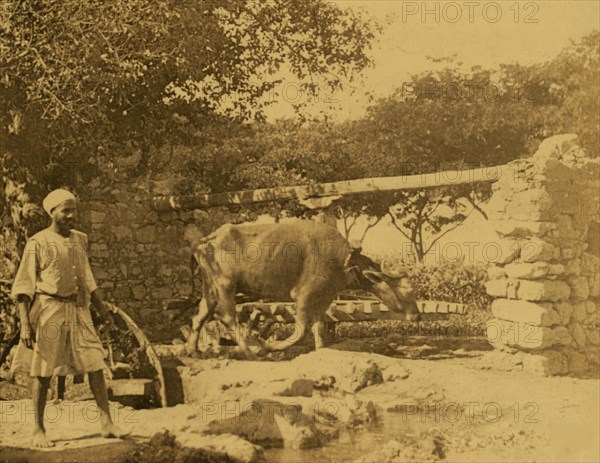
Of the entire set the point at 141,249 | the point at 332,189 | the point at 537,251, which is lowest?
the point at 537,251

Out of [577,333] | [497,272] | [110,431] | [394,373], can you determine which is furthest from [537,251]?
[110,431]

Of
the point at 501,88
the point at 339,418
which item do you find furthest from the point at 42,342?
the point at 501,88

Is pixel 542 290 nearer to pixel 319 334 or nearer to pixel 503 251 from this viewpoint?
pixel 503 251

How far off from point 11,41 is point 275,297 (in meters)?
3.81

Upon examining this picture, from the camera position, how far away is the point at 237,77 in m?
8.95

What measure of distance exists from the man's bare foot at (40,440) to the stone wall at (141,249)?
4391 mm

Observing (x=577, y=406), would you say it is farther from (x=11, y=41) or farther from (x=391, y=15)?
(x=11, y=41)

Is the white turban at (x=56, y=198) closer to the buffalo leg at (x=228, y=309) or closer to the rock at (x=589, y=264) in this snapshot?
the buffalo leg at (x=228, y=309)

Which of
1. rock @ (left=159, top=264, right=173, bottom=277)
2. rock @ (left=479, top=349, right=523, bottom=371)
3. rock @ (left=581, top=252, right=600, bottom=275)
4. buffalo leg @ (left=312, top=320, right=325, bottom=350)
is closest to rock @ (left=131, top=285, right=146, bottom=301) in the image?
rock @ (left=159, top=264, right=173, bottom=277)

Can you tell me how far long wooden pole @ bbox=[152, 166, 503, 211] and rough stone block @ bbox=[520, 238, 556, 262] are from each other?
73 centimetres

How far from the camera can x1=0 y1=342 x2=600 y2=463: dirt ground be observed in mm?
5215

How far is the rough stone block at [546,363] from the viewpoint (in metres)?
7.10

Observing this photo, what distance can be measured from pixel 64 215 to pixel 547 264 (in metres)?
4.46

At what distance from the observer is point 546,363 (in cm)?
711
